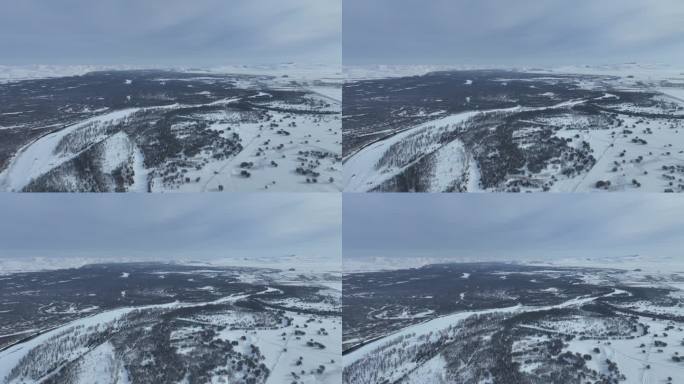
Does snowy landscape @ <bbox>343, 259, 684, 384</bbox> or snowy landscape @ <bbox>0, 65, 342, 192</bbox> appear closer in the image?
snowy landscape @ <bbox>343, 259, 684, 384</bbox>

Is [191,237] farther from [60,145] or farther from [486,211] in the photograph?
[486,211]

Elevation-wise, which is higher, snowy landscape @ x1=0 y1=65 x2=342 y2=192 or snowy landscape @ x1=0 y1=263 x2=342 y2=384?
snowy landscape @ x1=0 y1=65 x2=342 y2=192

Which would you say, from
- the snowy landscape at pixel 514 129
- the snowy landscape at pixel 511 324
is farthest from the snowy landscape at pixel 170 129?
the snowy landscape at pixel 511 324

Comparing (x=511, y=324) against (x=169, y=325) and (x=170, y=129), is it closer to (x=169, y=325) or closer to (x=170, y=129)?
(x=169, y=325)

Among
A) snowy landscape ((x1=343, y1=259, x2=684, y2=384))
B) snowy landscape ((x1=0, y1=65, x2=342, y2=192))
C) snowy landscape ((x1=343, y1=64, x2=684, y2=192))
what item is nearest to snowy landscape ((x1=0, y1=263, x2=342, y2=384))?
snowy landscape ((x1=343, y1=259, x2=684, y2=384))

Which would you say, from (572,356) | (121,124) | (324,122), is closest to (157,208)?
(121,124)

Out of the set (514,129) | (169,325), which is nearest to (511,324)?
(514,129)

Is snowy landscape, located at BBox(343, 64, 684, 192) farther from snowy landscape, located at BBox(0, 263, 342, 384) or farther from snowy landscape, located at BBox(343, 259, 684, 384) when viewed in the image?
snowy landscape, located at BBox(0, 263, 342, 384)
